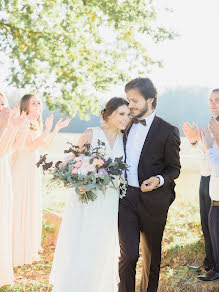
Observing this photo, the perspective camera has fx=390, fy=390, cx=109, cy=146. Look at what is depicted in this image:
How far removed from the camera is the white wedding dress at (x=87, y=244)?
403cm

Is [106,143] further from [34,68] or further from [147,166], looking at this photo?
[34,68]

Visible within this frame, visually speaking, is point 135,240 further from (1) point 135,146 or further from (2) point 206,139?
(2) point 206,139

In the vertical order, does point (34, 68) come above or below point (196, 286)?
above

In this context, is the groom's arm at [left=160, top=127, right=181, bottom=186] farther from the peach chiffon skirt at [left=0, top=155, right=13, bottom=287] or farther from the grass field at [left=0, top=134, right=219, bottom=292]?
the peach chiffon skirt at [left=0, top=155, right=13, bottom=287]

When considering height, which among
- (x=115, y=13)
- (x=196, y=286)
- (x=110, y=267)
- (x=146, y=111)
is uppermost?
(x=115, y=13)

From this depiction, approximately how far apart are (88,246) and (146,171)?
38.7 inches

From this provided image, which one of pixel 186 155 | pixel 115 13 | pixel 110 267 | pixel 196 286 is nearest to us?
pixel 110 267

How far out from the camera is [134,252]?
388cm

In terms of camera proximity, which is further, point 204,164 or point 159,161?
point 204,164

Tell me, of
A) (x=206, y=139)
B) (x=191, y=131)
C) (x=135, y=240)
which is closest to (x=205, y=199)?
(x=191, y=131)

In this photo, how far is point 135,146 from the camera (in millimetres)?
4215

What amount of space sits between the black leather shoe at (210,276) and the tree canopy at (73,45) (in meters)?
5.41

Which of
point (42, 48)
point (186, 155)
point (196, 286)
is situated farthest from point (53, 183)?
point (186, 155)

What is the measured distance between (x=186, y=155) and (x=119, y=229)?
38542mm
